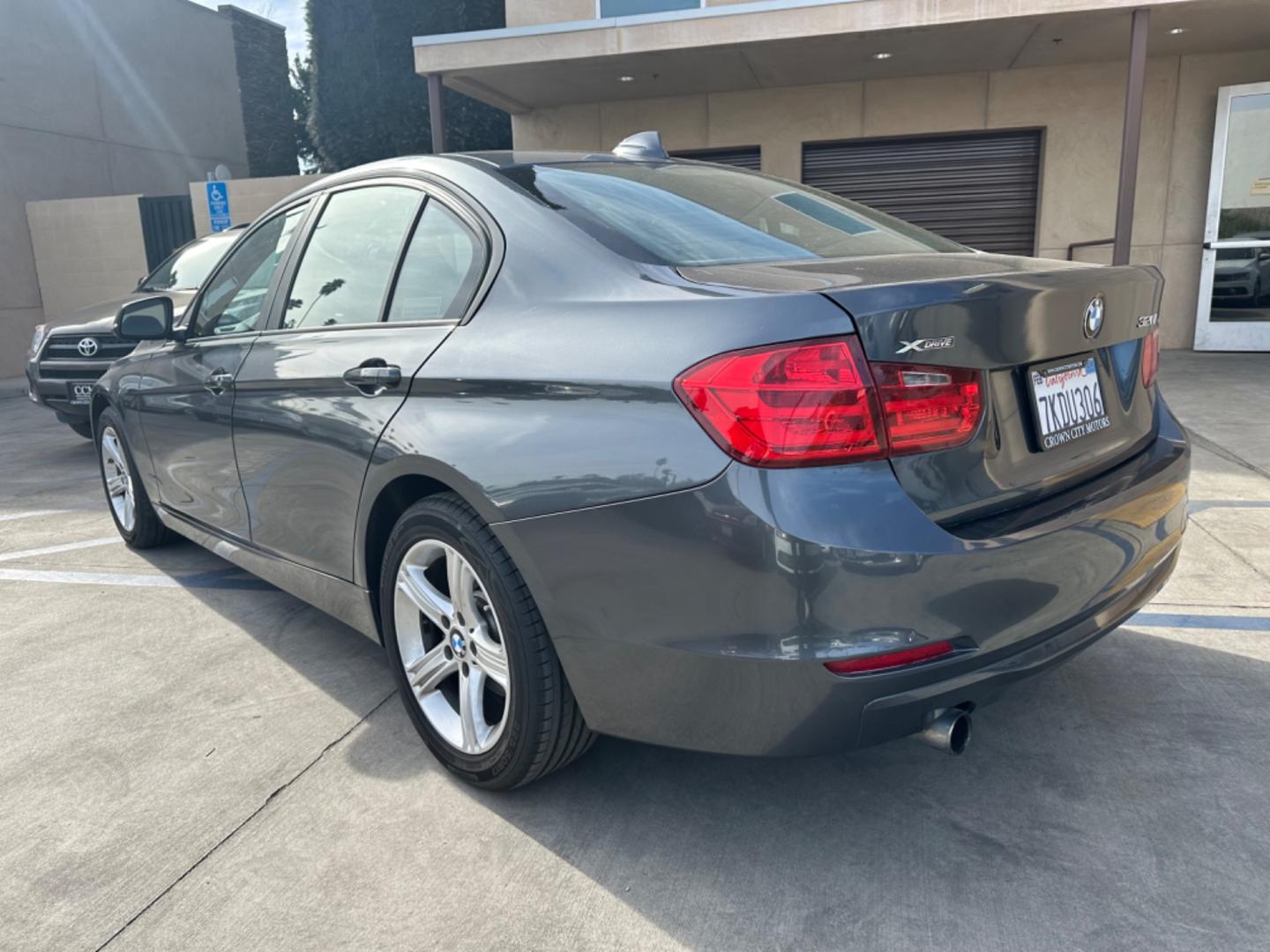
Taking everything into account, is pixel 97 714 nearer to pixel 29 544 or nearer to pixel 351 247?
pixel 351 247

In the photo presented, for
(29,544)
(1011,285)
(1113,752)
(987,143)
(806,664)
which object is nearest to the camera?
(806,664)

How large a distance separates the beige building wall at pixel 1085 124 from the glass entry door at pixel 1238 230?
29cm

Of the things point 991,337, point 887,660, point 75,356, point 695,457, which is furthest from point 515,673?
point 75,356

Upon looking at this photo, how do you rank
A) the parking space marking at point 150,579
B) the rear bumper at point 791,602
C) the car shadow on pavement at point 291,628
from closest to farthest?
the rear bumper at point 791,602, the car shadow on pavement at point 291,628, the parking space marking at point 150,579

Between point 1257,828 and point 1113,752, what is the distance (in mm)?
381

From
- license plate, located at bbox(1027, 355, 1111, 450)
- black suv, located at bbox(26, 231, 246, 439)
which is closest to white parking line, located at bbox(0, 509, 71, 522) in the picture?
black suv, located at bbox(26, 231, 246, 439)

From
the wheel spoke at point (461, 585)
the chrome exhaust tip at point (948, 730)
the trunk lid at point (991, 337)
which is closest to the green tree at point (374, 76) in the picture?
the wheel spoke at point (461, 585)

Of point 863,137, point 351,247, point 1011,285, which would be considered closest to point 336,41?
point 863,137

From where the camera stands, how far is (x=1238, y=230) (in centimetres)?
1046

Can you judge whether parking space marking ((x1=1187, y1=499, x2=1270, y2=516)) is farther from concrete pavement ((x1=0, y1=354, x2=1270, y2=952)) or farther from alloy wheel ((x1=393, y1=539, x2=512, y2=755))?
alloy wheel ((x1=393, y1=539, x2=512, y2=755))

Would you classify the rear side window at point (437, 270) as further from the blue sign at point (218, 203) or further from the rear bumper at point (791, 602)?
the blue sign at point (218, 203)

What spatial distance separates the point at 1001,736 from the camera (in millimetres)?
2635

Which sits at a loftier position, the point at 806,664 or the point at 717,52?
the point at 717,52

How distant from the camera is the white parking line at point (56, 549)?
4784mm
